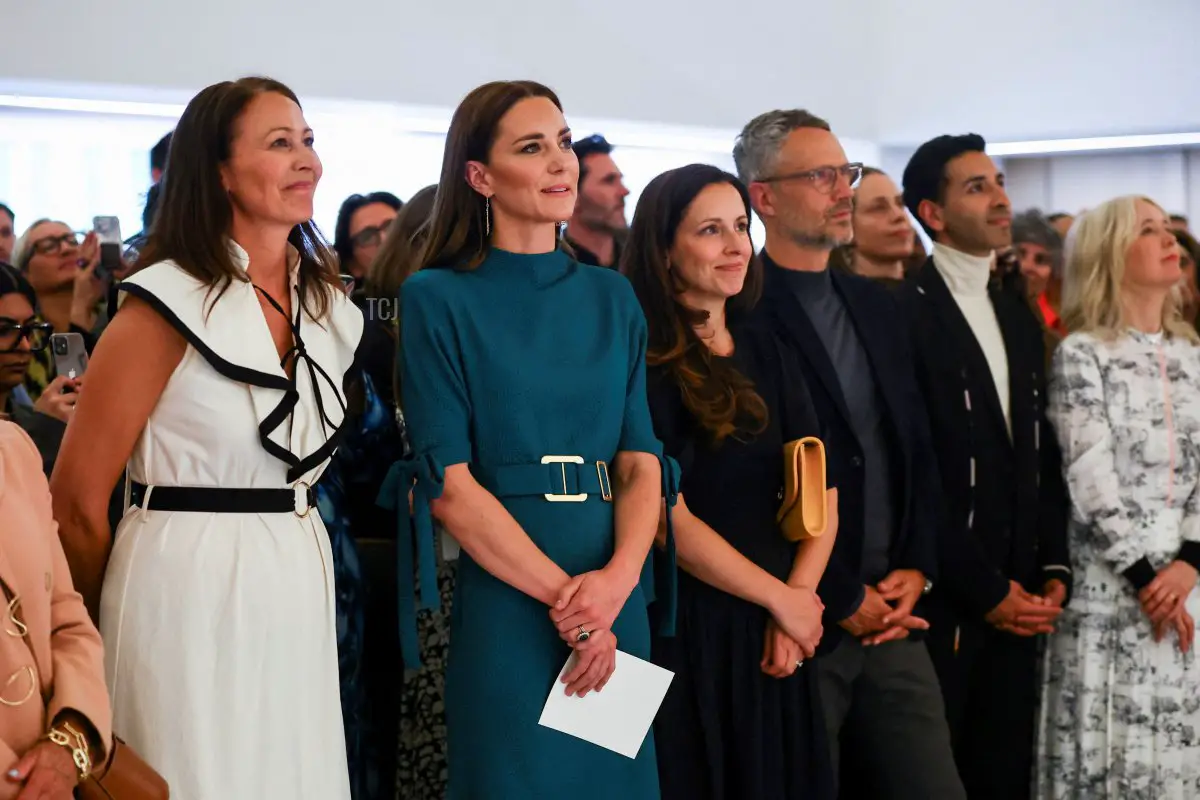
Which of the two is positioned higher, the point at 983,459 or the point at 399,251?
the point at 399,251

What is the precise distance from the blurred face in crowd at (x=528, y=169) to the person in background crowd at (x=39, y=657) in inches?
37.1

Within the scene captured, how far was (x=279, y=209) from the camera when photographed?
245cm

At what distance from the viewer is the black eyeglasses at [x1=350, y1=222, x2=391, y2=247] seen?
4.27 meters

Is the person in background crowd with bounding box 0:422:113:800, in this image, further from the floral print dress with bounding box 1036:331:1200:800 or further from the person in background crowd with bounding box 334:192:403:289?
the floral print dress with bounding box 1036:331:1200:800

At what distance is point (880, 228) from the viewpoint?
4770 mm

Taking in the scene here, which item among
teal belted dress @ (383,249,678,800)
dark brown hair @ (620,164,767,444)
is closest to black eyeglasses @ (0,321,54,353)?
teal belted dress @ (383,249,678,800)

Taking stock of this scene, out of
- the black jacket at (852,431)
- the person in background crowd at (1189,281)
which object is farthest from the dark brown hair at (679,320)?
the person in background crowd at (1189,281)

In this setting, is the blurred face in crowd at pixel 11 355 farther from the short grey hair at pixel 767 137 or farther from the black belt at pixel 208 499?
the short grey hair at pixel 767 137

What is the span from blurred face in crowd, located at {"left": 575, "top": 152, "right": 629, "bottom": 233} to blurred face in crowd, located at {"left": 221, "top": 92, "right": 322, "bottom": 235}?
209cm

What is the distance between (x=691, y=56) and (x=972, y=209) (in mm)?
4146

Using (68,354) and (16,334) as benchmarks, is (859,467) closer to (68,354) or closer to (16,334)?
(68,354)

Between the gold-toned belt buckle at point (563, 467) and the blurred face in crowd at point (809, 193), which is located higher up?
the blurred face in crowd at point (809, 193)

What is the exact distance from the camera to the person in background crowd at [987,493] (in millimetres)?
3758

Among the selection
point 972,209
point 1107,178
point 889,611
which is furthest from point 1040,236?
point 1107,178
